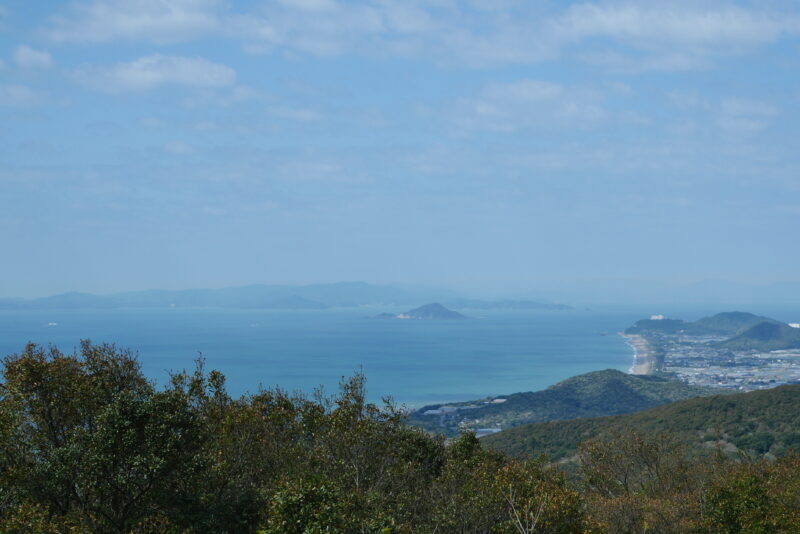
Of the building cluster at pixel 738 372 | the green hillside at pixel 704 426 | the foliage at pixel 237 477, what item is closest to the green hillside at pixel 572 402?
the building cluster at pixel 738 372

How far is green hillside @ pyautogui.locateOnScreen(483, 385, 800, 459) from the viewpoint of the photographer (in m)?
54.9

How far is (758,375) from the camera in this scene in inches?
6358

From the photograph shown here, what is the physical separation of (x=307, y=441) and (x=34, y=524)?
1161cm

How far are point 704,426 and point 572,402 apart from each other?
189 ft

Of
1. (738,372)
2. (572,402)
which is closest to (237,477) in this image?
(572,402)

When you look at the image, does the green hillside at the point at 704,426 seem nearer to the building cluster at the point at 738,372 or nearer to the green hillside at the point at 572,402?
the green hillside at the point at 572,402

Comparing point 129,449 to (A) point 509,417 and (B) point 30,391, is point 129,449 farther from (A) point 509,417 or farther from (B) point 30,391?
(A) point 509,417

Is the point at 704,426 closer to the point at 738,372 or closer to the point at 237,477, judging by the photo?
the point at 237,477

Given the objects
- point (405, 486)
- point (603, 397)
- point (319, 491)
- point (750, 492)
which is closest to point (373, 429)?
point (405, 486)

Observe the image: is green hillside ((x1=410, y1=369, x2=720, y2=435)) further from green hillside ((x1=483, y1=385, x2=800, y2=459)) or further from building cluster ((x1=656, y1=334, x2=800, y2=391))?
green hillside ((x1=483, y1=385, x2=800, y2=459))

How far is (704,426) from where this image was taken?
60531mm

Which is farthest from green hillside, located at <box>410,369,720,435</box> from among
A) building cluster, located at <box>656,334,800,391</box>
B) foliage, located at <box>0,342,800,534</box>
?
foliage, located at <box>0,342,800,534</box>

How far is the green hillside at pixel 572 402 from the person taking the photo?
10425 cm

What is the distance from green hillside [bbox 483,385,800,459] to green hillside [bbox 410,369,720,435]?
82.7 feet
